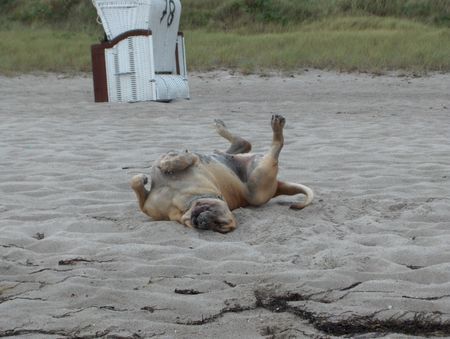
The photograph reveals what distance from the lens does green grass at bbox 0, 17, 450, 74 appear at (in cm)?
1767

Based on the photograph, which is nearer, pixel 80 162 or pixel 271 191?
pixel 271 191

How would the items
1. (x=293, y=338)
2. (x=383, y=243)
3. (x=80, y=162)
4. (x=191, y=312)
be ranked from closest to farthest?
(x=293, y=338), (x=191, y=312), (x=383, y=243), (x=80, y=162)

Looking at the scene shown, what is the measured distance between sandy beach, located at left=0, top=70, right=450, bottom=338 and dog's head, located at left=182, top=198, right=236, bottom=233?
47 millimetres

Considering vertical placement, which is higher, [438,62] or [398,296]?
[398,296]

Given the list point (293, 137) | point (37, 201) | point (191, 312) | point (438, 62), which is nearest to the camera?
point (191, 312)

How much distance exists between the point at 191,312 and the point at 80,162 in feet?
12.7

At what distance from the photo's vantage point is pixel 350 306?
3.31m

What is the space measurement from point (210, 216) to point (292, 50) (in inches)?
586

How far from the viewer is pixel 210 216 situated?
4.37m

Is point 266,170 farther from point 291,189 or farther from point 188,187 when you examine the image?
point 188,187

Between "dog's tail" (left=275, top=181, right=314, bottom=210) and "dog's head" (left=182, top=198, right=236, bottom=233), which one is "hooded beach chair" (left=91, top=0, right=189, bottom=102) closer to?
"dog's tail" (left=275, top=181, right=314, bottom=210)

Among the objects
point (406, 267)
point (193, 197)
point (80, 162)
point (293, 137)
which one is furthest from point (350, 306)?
point (293, 137)

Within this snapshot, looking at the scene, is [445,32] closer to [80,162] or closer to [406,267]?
[80,162]

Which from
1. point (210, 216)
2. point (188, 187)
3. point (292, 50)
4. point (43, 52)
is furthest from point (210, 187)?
point (43, 52)
